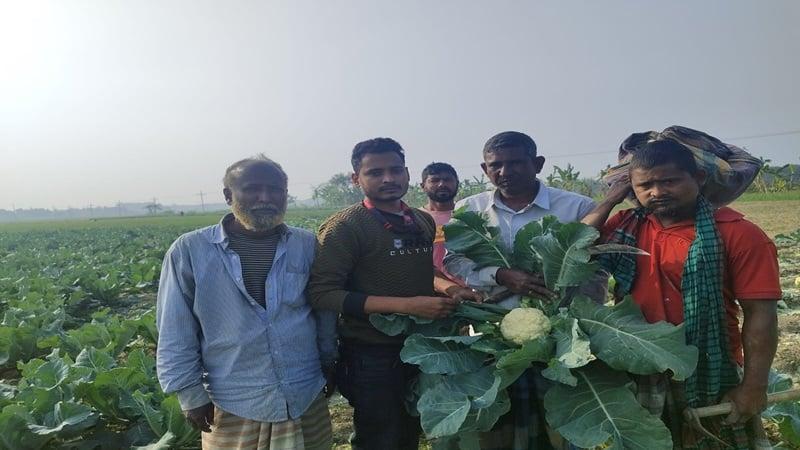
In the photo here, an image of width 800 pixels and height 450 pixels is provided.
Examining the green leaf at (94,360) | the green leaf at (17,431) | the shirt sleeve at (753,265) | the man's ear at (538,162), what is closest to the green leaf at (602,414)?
the shirt sleeve at (753,265)

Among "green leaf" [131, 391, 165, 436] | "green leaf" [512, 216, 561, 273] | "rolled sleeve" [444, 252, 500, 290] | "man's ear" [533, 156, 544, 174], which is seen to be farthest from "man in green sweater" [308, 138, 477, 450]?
"green leaf" [131, 391, 165, 436]

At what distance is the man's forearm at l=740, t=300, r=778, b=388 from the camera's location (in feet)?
5.99

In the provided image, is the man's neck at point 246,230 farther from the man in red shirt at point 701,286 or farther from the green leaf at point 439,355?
the man in red shirt at point 701,286

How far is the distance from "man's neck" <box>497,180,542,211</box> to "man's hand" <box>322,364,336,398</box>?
4.22 feet

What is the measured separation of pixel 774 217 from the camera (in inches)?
648

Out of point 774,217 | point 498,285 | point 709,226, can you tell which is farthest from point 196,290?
point 774,217

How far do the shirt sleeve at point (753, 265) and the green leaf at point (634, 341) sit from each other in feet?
1.06

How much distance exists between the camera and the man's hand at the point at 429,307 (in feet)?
7.05

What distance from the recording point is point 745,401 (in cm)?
187

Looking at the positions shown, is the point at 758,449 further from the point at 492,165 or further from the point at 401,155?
the point at 401,155

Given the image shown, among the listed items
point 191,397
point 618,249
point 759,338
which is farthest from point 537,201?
point 191,397

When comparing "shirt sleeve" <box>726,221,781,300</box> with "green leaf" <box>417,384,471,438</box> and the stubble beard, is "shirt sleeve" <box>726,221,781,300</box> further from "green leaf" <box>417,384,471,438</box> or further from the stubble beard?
the stubble beard

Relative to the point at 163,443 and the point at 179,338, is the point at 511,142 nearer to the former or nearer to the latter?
the point at 179,338

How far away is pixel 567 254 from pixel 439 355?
71 cm
